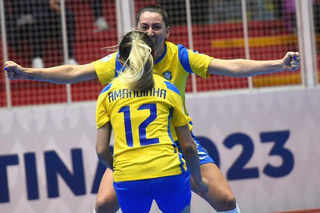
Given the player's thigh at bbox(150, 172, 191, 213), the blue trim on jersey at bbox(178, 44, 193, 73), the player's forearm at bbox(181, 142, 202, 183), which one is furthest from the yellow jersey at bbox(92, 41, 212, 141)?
the player's thigh at bbox(150, 172, 191, 213)

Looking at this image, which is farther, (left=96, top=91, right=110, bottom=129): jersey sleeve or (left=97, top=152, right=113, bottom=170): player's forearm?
(left=97, top=152, right=113, bottom=170): player's forearm

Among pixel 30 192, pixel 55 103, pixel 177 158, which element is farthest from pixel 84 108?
pixel 177 158

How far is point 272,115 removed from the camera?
6.37 metres

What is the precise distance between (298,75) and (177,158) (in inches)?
156

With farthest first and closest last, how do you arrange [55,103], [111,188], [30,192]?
[55,103] → [30,192] → [111,188]

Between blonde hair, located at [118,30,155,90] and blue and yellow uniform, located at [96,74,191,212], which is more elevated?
blonde hair, located at [118,30,155,90]

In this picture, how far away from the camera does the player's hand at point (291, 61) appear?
12.5 ft

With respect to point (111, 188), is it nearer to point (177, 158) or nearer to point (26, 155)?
point (177, 158)

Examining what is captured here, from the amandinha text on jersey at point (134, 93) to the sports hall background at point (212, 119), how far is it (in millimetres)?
3073

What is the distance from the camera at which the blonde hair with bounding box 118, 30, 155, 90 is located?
123 inches

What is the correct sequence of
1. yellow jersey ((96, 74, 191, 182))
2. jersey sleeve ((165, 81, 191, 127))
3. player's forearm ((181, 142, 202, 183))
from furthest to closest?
player's forearm ((181, 142, 202, 183)) < jersey sleeve ((165, 81, 191, 127)) < yellow jersey ((96, 74, 191, 182))

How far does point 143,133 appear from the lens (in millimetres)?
3117

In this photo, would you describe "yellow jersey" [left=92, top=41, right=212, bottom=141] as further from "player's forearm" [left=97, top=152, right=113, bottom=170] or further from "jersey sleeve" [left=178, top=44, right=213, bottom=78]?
"player's forearm" [left=97, top=152, right=113, bottom=170]

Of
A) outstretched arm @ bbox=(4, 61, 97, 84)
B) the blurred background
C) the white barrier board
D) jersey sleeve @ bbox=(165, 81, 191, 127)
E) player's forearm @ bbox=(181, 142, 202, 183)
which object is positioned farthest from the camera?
the blurred background
